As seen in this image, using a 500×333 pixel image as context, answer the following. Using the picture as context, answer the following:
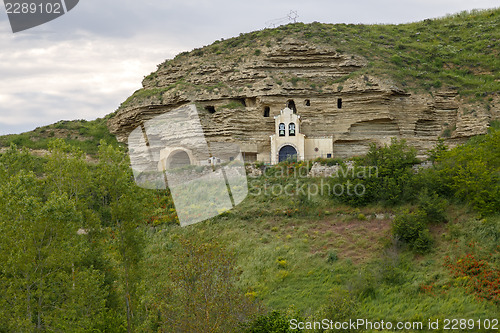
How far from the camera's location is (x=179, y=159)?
44.0m

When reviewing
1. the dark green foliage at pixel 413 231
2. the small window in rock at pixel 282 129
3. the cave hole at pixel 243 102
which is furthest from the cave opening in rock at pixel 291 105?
the dark green foliage at pixel 413 231

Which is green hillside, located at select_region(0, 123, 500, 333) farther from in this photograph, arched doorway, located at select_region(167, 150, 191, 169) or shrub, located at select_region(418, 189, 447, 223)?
arched doorway, located at select_region(167, 150, 191, 169)

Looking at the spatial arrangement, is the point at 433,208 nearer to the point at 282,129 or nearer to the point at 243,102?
the point at 282,129

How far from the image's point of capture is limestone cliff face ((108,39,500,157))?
135 feet

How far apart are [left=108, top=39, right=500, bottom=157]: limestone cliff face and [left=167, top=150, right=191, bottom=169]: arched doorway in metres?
3.09

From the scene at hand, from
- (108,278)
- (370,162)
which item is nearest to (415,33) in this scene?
(370,162)

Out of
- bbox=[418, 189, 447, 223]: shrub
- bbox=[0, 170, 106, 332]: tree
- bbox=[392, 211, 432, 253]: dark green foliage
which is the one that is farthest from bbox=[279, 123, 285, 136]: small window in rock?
bbox=[0, 170, 106, 332]: tree

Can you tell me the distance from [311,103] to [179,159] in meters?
12.5

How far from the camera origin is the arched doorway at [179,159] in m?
43.5

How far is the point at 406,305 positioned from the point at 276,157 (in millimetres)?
22261

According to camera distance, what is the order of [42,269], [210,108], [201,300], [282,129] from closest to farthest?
[201,300] → [42,269] → [282,129] → [210,108]

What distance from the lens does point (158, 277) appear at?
2481 cm

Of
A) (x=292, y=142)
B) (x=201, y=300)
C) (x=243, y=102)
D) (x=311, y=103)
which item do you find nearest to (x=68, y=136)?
(x=243, y=102)

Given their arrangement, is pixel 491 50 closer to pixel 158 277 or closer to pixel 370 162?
pixel 370 162
